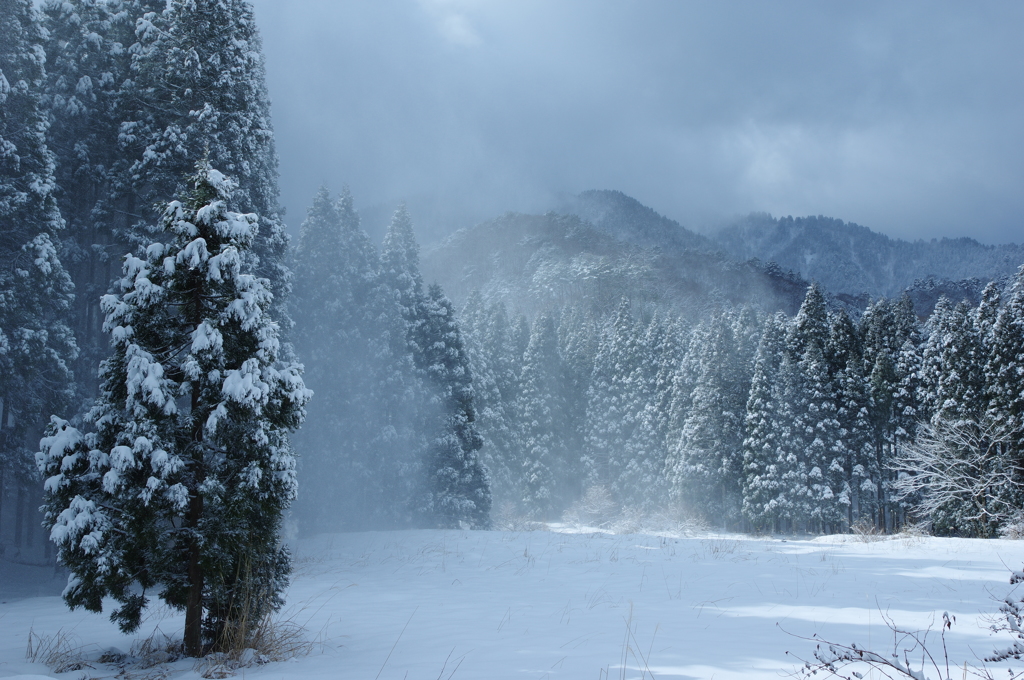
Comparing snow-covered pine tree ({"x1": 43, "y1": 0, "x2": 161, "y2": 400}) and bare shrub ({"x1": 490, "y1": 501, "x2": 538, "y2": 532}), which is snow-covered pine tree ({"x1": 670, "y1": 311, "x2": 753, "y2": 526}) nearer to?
bare shrub ({"x1": 490, "y1": 501, "x2": 538, "y2": 532})

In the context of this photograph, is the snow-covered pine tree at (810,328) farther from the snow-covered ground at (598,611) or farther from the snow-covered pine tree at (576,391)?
the snow-covered ground at (598,611)

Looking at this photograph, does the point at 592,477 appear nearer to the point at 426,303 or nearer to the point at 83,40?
the point at 426,303

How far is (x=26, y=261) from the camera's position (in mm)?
15312

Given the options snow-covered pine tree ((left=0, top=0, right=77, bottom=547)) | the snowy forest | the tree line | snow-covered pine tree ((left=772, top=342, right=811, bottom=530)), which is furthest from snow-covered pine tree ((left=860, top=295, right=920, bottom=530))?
snow-covered pine tree ((left=0, top=0, right=77, bottom=547))

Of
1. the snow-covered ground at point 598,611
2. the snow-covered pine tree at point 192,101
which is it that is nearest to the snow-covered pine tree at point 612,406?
the snow-covered ground at point 598,611

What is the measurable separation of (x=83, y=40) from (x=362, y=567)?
1885cm

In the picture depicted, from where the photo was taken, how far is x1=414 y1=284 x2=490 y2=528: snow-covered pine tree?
30328 millimetres

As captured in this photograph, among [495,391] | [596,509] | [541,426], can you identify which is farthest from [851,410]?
[495,391]

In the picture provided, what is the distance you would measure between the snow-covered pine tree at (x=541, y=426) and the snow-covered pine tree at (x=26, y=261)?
122 ft

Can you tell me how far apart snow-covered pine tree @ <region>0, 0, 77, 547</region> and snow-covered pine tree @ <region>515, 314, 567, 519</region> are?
1465 inches

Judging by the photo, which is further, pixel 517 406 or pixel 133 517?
pixel 517 406

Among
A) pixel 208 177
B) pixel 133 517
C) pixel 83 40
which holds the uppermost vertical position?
pixel 83 40

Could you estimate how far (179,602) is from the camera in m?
5.97

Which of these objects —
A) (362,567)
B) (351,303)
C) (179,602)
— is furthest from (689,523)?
(179,602)
